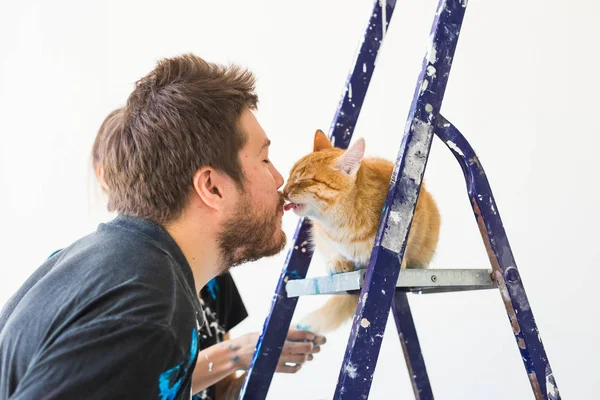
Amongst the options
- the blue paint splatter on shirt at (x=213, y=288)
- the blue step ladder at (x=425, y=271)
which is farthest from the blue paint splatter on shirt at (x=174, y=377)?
the blue paint splatter on shirt at (x=213, y=288)

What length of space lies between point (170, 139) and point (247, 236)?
0.67 feet

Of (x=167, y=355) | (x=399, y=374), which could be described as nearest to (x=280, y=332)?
(x=167, y=355)

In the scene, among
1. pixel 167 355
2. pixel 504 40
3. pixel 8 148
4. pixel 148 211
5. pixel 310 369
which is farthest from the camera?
pixel 8 148

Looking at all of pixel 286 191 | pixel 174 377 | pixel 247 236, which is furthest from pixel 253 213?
pixel 174 377

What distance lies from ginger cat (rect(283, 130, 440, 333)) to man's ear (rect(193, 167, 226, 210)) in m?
0.19

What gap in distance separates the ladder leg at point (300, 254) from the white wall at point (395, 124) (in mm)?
683

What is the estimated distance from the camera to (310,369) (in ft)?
6.88

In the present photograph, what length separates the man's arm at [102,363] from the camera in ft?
2.07

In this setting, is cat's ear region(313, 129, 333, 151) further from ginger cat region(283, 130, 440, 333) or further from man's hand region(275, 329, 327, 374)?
man's hand region(275, 329, 327, 374)

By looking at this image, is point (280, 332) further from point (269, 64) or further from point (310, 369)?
point (269, 64)

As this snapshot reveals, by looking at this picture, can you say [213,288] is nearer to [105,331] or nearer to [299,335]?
[299,335]

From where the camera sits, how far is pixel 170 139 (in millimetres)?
983

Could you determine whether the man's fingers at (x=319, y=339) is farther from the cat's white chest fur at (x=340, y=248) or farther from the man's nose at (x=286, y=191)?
the man's nose at (x=286, y=191)

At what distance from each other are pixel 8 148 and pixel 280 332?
1785mm
